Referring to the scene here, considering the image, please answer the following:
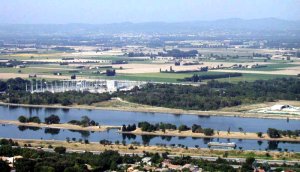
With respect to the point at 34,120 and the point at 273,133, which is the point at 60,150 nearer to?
the point at 34,120

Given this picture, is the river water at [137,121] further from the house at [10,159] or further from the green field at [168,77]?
the green field at [168,77]

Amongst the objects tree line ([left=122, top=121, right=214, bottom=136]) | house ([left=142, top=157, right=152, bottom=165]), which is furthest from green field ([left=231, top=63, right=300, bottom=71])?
house ([left=142, top=157, right=152, bottom=165])

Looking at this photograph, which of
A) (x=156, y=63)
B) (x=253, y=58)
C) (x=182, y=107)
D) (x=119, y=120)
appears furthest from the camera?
(x=253, y=58)

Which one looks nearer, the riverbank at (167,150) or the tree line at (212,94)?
the riverbank at (167,150)

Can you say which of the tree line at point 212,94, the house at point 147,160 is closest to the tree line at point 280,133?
the house at point 147,160

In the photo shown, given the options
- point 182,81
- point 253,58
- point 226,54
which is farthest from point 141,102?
point 226,54

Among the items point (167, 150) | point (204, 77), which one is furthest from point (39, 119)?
point (204, 77)

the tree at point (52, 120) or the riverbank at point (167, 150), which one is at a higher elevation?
the tree at point (52, 120)

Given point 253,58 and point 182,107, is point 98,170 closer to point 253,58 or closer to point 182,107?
point 182,107
